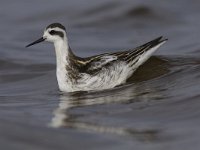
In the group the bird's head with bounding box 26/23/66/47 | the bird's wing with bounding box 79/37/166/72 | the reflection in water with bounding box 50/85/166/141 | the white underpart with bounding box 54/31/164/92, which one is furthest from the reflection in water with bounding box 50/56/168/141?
the bird's head with bounding box 26/23/66/47

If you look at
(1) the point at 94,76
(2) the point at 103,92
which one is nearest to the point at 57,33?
(1) the point at 94,76

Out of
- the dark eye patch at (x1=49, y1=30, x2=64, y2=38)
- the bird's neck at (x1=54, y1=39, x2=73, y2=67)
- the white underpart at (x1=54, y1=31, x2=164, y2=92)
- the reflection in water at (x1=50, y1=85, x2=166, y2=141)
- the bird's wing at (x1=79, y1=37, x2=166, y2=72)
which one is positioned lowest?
the reflection in water at (x1=50, y1=85, x2=166, y2=141)

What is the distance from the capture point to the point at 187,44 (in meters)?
15.8

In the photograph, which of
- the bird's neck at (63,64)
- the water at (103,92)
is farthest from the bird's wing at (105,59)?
the water at (103,92)

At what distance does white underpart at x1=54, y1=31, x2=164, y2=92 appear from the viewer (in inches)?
515

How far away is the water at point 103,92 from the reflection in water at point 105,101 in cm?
1

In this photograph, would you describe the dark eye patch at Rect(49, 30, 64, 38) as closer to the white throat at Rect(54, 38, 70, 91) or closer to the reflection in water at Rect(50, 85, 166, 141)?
the white throat at Rect(54, 38, 70, 91)

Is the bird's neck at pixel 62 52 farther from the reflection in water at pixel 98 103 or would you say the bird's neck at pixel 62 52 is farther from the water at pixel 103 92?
the reflection in water at pixel 98 103

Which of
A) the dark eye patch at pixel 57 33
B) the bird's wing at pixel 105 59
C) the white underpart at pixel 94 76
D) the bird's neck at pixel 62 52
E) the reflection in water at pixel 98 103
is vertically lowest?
the reflection in water at pixel 98 103

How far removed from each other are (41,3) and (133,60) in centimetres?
730

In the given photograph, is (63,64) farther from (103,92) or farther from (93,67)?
(103,92)

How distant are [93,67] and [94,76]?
15 centimetres

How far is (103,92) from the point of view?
42.2 feet

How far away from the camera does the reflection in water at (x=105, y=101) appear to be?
9844 millimetres
